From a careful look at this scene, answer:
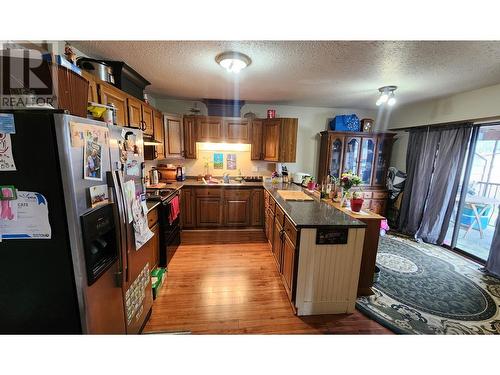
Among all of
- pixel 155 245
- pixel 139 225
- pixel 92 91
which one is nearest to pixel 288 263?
pixel 139 225

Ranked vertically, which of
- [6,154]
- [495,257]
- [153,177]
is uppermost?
[6,154]

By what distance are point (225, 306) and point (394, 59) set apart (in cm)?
305

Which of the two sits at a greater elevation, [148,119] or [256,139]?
[148,119]

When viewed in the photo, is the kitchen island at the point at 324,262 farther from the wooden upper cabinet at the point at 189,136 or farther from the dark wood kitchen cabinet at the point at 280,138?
the wooden upper cabinet at the point at 189,136

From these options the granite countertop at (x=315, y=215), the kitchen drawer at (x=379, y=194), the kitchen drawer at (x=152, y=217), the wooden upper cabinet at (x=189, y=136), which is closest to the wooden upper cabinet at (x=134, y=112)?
the kitchen drawer at (x=152, y=217)

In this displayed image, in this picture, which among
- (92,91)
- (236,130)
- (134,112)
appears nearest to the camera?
(92,91)

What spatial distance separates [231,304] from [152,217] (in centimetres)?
129

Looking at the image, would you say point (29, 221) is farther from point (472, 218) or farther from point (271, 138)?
point (472, 218)

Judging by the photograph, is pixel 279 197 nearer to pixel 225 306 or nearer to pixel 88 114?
pixel 225 306

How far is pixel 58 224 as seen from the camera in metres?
0.89

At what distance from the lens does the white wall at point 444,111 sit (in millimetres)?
2623

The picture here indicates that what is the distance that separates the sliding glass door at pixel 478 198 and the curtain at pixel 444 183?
0.11 m

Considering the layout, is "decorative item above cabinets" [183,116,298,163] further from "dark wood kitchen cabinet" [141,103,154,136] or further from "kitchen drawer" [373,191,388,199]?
"kitchen drawer" [373,191,388,199]
